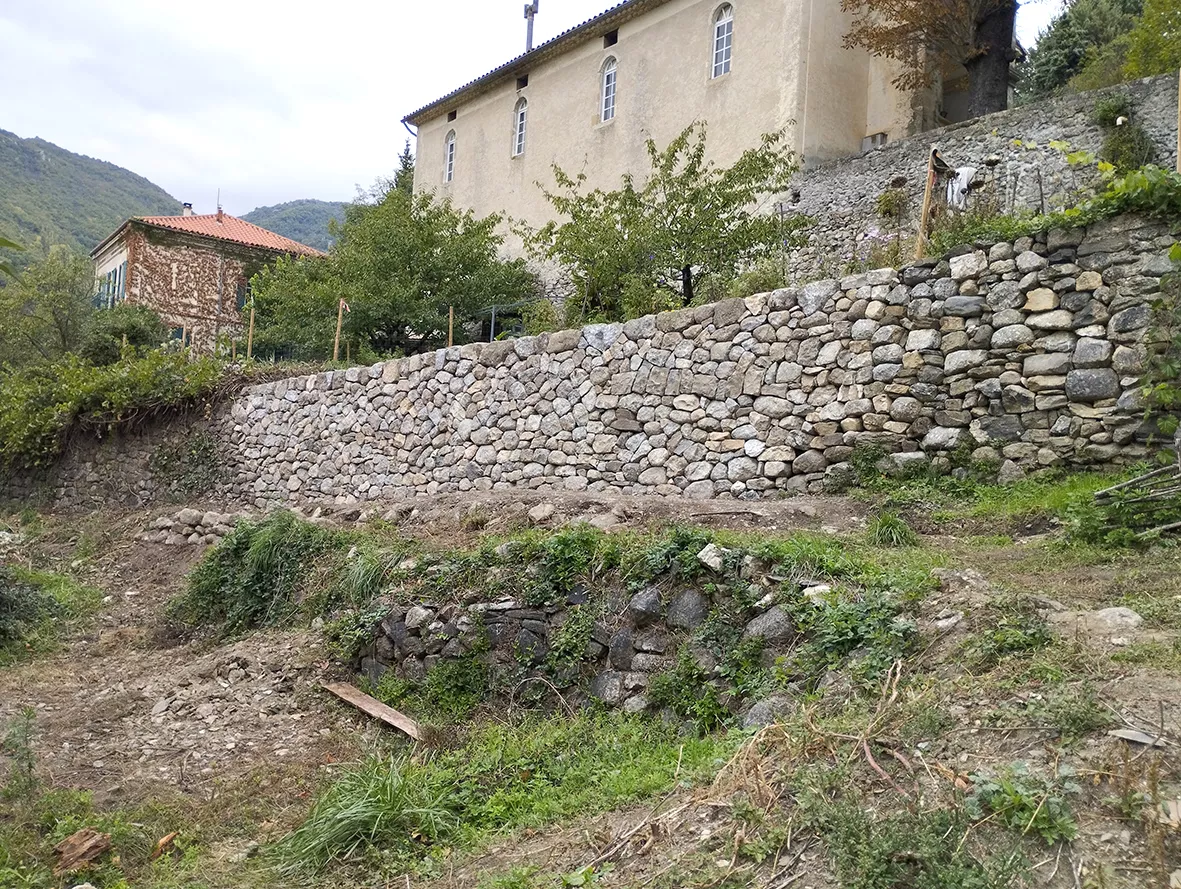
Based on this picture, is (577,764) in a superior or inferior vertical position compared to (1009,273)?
inferior

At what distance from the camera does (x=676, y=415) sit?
9875 mm

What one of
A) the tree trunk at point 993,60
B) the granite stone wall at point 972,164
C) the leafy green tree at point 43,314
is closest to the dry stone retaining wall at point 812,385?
the granite stone wall at point 972,164

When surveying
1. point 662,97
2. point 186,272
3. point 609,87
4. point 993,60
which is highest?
point 609,87

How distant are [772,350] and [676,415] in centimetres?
131

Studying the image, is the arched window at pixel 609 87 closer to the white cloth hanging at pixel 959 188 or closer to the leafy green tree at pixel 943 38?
the leafy green tree at pixel 943 38

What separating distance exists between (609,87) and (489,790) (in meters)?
19.4

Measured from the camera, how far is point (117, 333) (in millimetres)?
23328

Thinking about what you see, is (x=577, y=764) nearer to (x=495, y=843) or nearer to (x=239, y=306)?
(x=495, y=843)

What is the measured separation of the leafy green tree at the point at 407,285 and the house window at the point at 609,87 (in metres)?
3.85

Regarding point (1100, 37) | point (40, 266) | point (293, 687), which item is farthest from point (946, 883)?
point (40, 266)

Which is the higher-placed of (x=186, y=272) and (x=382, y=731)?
(x=186, y=272)

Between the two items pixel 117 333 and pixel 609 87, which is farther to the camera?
pixel 117 333

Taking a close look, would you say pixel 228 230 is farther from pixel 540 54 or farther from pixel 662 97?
pixel 662 97

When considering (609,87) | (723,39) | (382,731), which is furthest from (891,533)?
(609,87)
